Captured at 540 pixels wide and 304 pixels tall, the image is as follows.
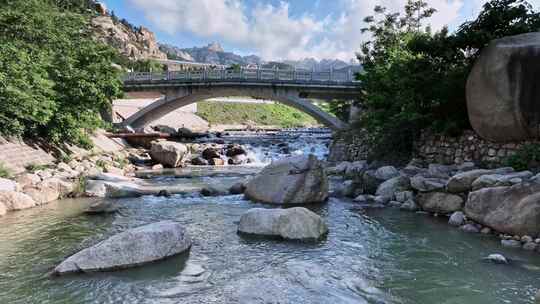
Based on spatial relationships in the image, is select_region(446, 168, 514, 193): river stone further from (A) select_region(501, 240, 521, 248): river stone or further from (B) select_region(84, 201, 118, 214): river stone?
(B) select_region(84, 201, 118, 214): river stone

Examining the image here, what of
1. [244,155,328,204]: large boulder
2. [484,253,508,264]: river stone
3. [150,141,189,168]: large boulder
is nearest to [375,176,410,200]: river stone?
[244,155,328,204]: large boulder

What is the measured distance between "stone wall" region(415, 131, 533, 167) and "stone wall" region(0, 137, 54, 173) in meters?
15.0

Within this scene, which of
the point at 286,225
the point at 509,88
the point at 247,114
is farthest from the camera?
the point at 247,114

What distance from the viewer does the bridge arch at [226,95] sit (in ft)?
96.9

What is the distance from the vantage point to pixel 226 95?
33.6 m

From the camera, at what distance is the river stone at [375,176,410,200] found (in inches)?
485

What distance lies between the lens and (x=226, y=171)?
21.7 meters

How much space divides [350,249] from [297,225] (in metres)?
1.24

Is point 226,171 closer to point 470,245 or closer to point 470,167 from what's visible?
point 470,167

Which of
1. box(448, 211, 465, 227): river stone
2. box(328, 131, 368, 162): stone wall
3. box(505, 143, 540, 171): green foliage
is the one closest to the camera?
box(448, 211, 465, 227): river stone

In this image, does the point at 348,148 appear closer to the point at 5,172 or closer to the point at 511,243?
the point at 511,243

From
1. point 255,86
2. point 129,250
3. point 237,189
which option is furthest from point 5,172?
point 255,86

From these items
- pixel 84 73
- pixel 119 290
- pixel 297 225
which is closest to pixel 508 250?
pixel 297 225

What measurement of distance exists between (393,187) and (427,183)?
56.7 inches
